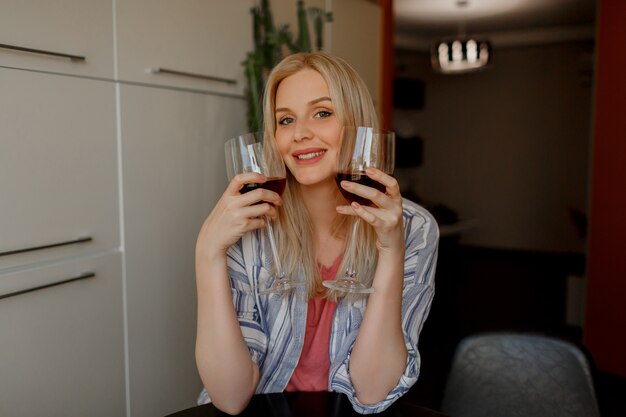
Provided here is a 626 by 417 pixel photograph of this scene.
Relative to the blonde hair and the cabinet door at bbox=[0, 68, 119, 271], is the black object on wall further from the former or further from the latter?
the blonde hair

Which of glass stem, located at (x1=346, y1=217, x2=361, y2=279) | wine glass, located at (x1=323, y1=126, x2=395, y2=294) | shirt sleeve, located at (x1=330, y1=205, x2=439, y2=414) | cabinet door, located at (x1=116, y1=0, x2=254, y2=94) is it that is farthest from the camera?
cabinet door, located at (x1=116, y1=0, x2=254, y2=94)

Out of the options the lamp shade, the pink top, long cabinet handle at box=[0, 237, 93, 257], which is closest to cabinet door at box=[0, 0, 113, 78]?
long cabinet handle at box=[0, 237, 93, 257]

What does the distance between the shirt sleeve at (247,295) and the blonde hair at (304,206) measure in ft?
0.27

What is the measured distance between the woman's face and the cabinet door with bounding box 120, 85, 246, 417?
0.80 m

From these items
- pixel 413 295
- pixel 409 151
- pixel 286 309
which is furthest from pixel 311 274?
pixel 409 151

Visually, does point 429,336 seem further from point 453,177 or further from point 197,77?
point 453,177

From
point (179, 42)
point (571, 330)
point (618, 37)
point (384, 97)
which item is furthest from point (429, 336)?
point (179, 42)

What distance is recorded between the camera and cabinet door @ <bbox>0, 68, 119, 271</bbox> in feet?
5.07

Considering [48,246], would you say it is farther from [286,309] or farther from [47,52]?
[286,309]

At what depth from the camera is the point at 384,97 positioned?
3459mm

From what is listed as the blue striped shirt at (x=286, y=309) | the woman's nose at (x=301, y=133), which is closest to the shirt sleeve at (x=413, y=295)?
the blue striped shirt at (x=286, y=309)

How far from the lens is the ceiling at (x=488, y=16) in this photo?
5.55m

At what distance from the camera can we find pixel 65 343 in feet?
5.68

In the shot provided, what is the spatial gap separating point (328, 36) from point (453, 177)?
552 centimetres
